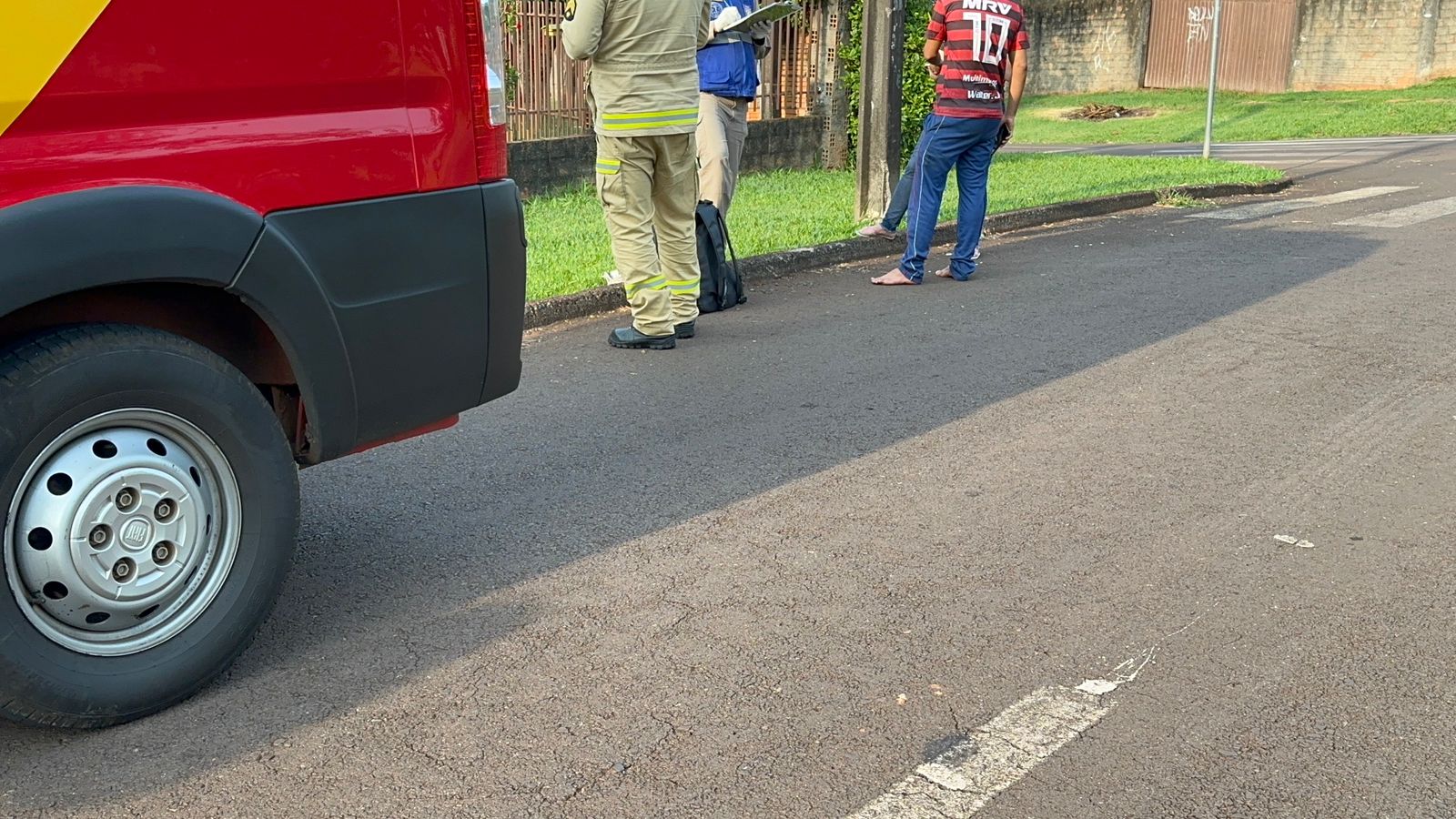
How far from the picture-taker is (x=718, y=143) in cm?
812

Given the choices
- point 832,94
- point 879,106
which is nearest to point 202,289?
point 879,106

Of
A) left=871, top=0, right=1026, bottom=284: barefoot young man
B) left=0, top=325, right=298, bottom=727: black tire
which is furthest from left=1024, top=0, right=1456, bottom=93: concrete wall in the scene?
left=0, top=325, right=298, bottom=727: black tire

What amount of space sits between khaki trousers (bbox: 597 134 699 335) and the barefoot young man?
6.47ft

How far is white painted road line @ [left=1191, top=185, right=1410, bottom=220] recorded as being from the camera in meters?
11.5

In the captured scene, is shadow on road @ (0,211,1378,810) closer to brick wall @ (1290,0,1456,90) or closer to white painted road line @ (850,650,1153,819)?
white painted road line @ (850,650,1153,819)

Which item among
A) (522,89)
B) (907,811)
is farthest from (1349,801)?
(522,89)

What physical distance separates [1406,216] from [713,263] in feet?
20.6

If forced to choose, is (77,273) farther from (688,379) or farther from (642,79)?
(642,79)

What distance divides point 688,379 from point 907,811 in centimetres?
366

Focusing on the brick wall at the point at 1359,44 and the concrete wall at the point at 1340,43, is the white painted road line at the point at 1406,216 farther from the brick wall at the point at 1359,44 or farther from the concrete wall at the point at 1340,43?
the brick wall at the point at 1359,44

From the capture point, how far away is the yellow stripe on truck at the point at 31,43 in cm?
274

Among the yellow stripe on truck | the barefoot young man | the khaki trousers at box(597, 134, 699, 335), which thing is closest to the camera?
the yellow stripe on truck

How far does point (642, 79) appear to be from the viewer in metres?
6.61

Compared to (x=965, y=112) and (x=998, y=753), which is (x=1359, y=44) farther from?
(x=998, y=753)
